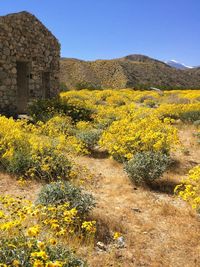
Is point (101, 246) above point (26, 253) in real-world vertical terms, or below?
below

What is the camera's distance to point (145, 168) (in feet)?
23.3

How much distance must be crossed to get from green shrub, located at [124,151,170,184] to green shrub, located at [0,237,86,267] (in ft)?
12.5

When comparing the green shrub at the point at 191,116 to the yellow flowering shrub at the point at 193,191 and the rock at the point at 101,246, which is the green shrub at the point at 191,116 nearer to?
the yellow flowering shrub at the point at 193,191

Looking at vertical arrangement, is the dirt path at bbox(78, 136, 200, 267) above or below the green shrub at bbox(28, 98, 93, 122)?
below

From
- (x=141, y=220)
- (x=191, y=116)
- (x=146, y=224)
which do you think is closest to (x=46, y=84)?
(x=191, y=116)

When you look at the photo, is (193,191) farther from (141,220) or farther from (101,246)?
(101,246)

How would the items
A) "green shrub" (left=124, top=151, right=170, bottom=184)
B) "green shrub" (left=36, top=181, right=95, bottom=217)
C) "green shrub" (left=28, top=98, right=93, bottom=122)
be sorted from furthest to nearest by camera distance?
1. "green shrub" (left=28, top=98, right=93, bottom=122)
2. "green shrub" (left=124, top=151, right=170, bottom=184)
3. "green shrub" (left=36, top=181, right=95, bottom=217)

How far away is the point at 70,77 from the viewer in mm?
64938

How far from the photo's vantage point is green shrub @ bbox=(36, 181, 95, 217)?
17.3 ft

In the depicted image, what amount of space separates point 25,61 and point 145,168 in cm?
867

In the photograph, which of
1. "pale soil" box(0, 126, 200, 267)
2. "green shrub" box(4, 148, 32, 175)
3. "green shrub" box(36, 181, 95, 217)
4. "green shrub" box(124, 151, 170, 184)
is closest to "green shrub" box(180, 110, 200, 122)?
"pale soil" box(0, 126, 200, 267)

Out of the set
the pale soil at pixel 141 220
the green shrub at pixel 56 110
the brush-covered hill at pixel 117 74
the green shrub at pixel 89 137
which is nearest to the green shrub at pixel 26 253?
the pale soil at pixel 141 220

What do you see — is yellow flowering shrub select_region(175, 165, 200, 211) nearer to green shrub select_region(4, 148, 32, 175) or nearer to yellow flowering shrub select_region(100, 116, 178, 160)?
yellow flowering shrub select_region(100, 116, 178, 160)

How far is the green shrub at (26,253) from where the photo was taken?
3025 mm
